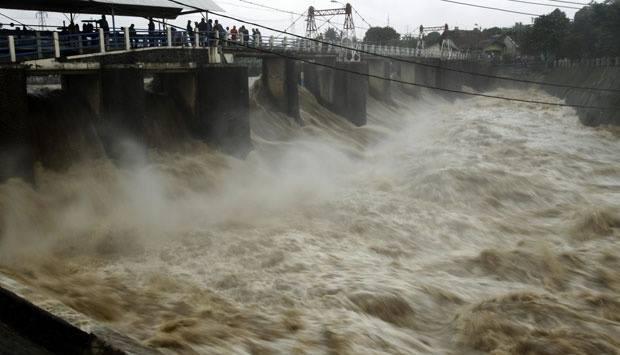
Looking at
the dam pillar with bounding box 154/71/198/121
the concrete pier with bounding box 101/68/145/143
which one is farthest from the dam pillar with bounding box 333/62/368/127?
the concrete pier with bounding box 101/68/145/143

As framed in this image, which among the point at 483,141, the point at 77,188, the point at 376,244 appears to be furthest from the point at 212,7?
the point at 483,141

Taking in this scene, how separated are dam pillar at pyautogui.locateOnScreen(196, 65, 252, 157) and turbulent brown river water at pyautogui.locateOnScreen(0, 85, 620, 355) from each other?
2.31 ft

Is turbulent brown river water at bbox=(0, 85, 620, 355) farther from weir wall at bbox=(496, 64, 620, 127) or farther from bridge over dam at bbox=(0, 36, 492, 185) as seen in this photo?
weir wall at bbox=(496, 64, 620, 127)

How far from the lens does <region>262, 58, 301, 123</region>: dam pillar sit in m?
24.1

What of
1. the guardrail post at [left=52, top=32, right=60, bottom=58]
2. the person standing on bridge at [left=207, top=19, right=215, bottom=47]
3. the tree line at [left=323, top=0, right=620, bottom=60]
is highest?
the tree line at [left=323, top=0, right=620, bottom=60]

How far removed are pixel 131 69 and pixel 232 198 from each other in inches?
170

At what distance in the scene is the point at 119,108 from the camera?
14.3 m

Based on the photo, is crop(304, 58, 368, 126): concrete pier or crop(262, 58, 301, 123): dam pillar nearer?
crop(262, 58, 301, 123): dam pillar

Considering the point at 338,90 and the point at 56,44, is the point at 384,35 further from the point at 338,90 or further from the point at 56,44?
the point at 56,44

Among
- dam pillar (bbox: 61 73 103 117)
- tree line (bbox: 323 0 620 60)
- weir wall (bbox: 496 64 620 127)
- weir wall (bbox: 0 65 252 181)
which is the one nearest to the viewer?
weir wall (bbox: 0 65 252 181)

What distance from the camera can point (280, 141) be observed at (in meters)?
21.3

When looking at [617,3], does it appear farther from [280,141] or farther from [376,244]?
[376,244]

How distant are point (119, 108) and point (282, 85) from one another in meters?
10.8

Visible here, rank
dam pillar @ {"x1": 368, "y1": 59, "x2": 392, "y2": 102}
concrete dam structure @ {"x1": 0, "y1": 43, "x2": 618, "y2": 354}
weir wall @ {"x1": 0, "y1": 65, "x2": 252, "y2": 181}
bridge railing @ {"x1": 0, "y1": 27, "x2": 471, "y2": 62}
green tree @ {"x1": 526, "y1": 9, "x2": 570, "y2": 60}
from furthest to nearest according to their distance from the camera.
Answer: green tree @ {"x1": 526, "y1": 9, "x2": 570, "y2": 60}, dam pillar @ {"x1": 368, "y1": 59, "x2": 392, "y2": 102}, bridge railing @ {"x1": 0, "y1": 27, "x2": 471, "y2": 62}, weir wall @ {"x1": 0, "y1": 65, "x2": 252, "y2": 181}, concrete dam structure @ {"x1": 0, "y1": 43, "x2": 618, "y2": 354}
